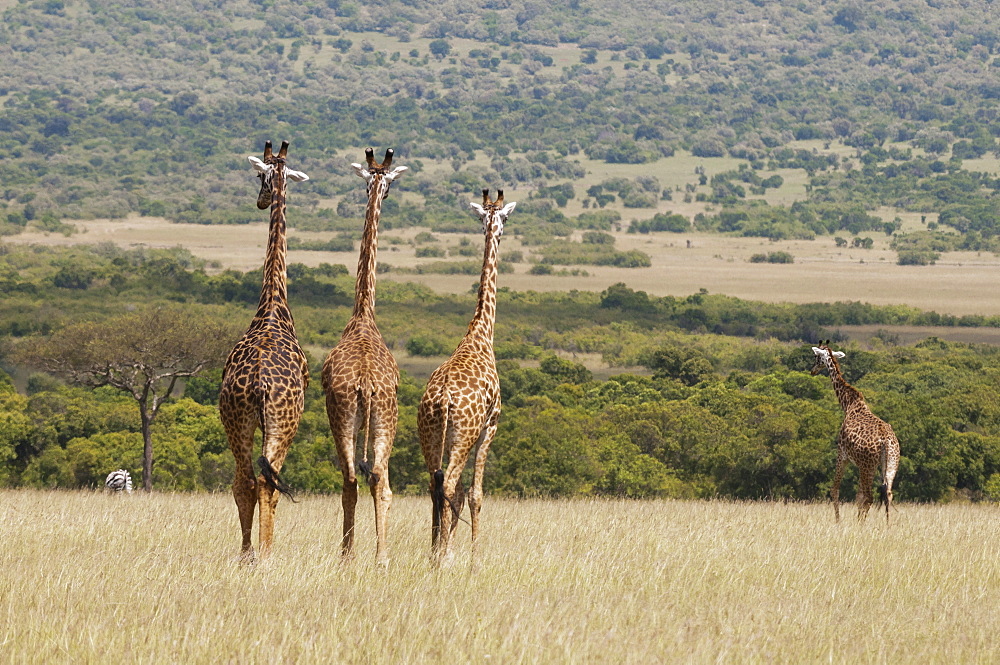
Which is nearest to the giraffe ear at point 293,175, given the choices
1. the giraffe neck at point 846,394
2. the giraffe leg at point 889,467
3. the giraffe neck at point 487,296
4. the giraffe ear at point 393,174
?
the giraffe ear at point 393,174

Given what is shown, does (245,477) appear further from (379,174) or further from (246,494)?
(379,174)

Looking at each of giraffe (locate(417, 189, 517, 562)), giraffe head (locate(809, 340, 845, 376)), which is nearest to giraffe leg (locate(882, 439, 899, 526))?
giraffe head (locate(809, 340, 845, 376))

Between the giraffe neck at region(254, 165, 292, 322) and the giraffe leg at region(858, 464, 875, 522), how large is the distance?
26.4 feet

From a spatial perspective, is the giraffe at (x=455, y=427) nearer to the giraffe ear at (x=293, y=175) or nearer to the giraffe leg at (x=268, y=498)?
the giraffe leg at (x=268, y=498)

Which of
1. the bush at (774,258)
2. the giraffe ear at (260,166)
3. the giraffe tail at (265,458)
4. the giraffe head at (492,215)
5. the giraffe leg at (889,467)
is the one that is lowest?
the bush at (774,258)

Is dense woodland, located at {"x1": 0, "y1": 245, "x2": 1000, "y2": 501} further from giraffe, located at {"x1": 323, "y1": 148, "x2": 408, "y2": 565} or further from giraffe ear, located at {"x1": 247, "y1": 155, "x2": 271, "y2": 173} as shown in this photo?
giraffe, located at {"x1": 323, "y1": 148, "x2": 408, "y2": 565}

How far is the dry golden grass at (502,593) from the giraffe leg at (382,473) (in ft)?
0.58

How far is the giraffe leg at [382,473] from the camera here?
428 inches

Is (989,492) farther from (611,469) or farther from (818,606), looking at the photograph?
(818,606)

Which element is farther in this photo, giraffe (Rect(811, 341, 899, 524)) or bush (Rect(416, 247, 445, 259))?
bush (Rect(416, 247, 445, 259))

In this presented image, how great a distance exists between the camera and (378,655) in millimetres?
7809

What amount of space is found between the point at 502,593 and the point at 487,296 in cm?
339

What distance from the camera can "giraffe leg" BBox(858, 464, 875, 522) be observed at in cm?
1680

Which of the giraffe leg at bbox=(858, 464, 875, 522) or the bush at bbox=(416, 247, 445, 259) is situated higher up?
the giraffe leg at bbox=(858, 464, 875, 522)
